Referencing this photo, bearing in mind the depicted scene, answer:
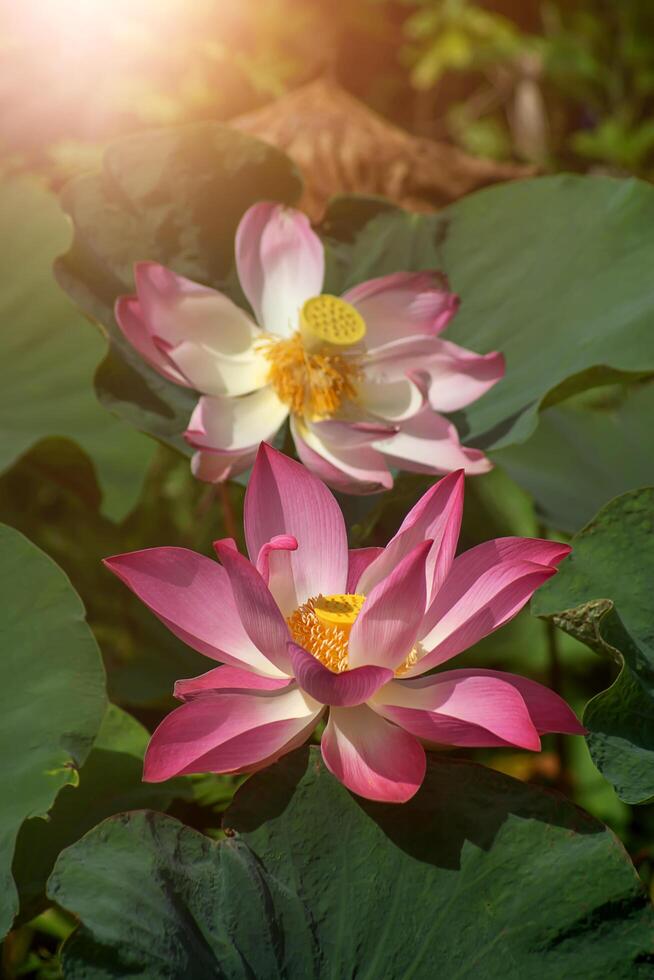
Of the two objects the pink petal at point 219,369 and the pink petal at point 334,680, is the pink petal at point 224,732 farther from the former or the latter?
the pink petal at point 219,369

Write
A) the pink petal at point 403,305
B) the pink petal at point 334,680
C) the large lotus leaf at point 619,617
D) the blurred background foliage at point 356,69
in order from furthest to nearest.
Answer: the blurred background foliage at point 356,69, the pink petal at point 403,305, the large lotus leaf at point 619,617, the pink petal at point 334,680

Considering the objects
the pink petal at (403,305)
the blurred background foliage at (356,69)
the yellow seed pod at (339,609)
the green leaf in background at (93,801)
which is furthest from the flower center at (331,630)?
the blurred background foliage at (356,69)

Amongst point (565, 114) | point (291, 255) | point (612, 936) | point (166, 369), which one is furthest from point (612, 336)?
point (565, 114)

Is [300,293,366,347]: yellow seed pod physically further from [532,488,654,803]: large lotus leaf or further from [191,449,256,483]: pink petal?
[532,488,654,803]: large lotus leaf

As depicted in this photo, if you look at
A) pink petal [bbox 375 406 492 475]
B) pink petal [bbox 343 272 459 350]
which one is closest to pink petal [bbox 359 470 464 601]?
pink petal [bbox 375 406 492 475]

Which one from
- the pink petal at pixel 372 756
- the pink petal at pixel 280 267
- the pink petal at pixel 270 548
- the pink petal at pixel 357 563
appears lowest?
the pink petal at pixel 372 756

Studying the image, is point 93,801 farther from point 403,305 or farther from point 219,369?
point 403,305

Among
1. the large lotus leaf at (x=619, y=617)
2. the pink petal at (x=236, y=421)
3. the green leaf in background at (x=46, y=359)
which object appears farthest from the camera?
the green leaf in background at (x=46, y=359)

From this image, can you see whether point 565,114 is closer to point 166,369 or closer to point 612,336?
point 612,336
